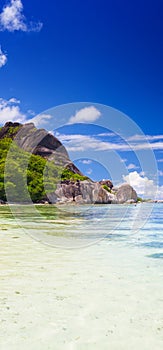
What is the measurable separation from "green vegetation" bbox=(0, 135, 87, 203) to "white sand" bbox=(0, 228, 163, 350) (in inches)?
2331

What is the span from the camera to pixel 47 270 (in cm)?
864

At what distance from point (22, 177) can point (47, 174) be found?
20681 millimetres

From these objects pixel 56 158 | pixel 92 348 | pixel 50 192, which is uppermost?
pixel 56 158

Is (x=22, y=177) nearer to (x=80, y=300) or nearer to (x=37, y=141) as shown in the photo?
(x=37, y=141)

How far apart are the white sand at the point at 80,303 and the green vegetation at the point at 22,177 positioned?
194 feet

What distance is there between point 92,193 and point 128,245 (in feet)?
299

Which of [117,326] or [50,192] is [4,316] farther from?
[50,192]

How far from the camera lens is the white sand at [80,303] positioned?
461 centimetres

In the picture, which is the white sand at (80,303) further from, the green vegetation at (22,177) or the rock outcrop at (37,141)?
the rock outcrop at (37,141)

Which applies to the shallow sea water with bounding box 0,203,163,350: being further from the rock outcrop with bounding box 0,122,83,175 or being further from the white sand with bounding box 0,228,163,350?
the rock outcrop with bounding box 0,122,83,175

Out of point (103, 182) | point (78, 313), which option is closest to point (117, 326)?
point (78, 313)

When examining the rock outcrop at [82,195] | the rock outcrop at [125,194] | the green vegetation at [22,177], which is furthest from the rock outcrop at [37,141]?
the rock outcrop at [125,194]

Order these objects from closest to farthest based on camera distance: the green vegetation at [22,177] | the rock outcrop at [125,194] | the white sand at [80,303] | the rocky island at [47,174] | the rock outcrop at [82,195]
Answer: the white sand at [80,303], the green vegetation at [22,177], the rocky island at [47,174], the rock outcrop at [82,195], the rock outcrop at [125,194]

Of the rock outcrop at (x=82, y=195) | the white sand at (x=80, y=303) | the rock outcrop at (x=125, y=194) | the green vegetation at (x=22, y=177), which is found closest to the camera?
the white sand at (x=80, y=303)
